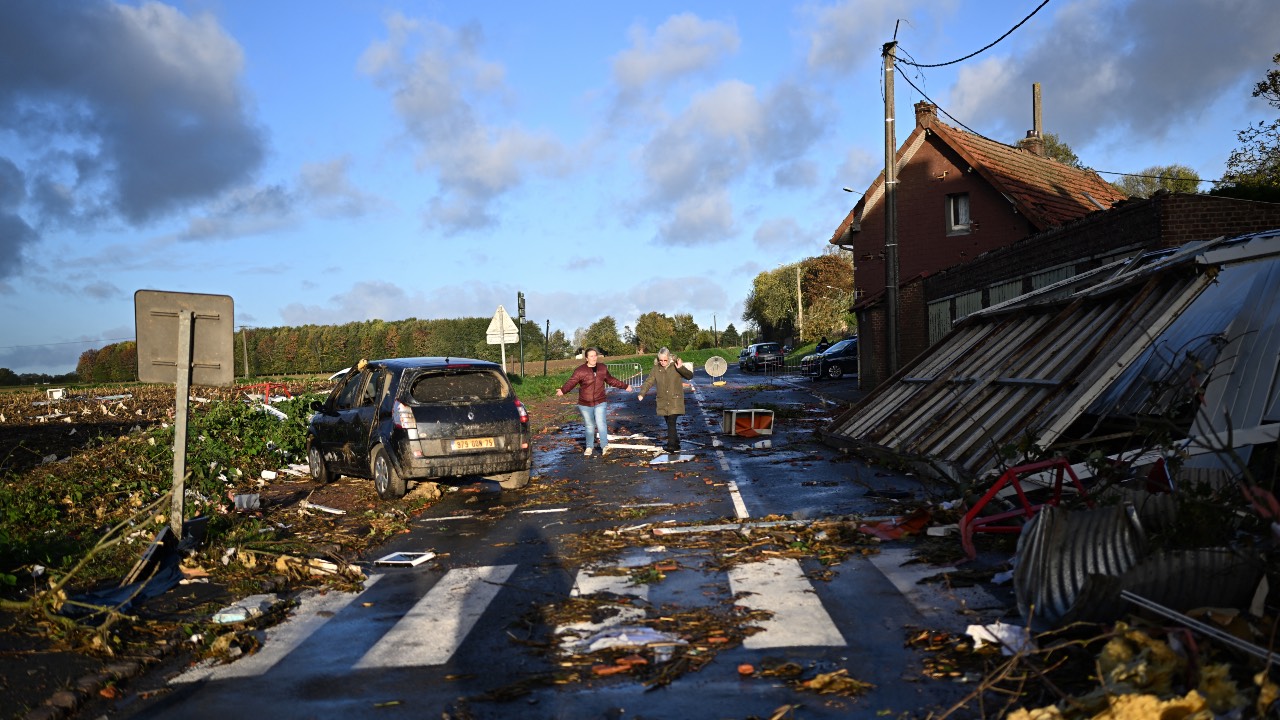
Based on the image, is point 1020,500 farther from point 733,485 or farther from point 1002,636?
point 733,485

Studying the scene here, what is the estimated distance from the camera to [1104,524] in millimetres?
5535

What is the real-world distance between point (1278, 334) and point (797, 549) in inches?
189

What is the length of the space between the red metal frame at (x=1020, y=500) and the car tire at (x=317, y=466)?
32.1ft

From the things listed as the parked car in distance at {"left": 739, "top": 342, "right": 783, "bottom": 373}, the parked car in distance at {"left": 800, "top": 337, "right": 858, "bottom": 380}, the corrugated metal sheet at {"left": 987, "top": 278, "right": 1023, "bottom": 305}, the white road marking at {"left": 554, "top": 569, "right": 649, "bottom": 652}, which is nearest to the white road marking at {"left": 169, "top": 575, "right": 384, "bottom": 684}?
the white road marking at {"left": 554, "top": 569, "right": 649, "bottom": 652}

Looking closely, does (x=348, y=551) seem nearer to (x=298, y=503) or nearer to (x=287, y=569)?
(x=287, y=569)

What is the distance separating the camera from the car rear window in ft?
40.5

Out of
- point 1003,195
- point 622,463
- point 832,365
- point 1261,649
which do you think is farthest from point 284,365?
point 1261,649

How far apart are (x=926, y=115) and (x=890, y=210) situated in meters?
18.0

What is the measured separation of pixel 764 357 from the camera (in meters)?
61.0

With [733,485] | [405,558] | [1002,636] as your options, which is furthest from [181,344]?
[1002,636]

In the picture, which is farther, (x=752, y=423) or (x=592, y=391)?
(x=752, y=423)

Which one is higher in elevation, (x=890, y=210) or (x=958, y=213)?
(x=958, y=213)

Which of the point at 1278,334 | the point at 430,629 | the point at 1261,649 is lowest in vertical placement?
the point at 430,629

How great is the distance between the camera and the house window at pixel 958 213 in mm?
36562
